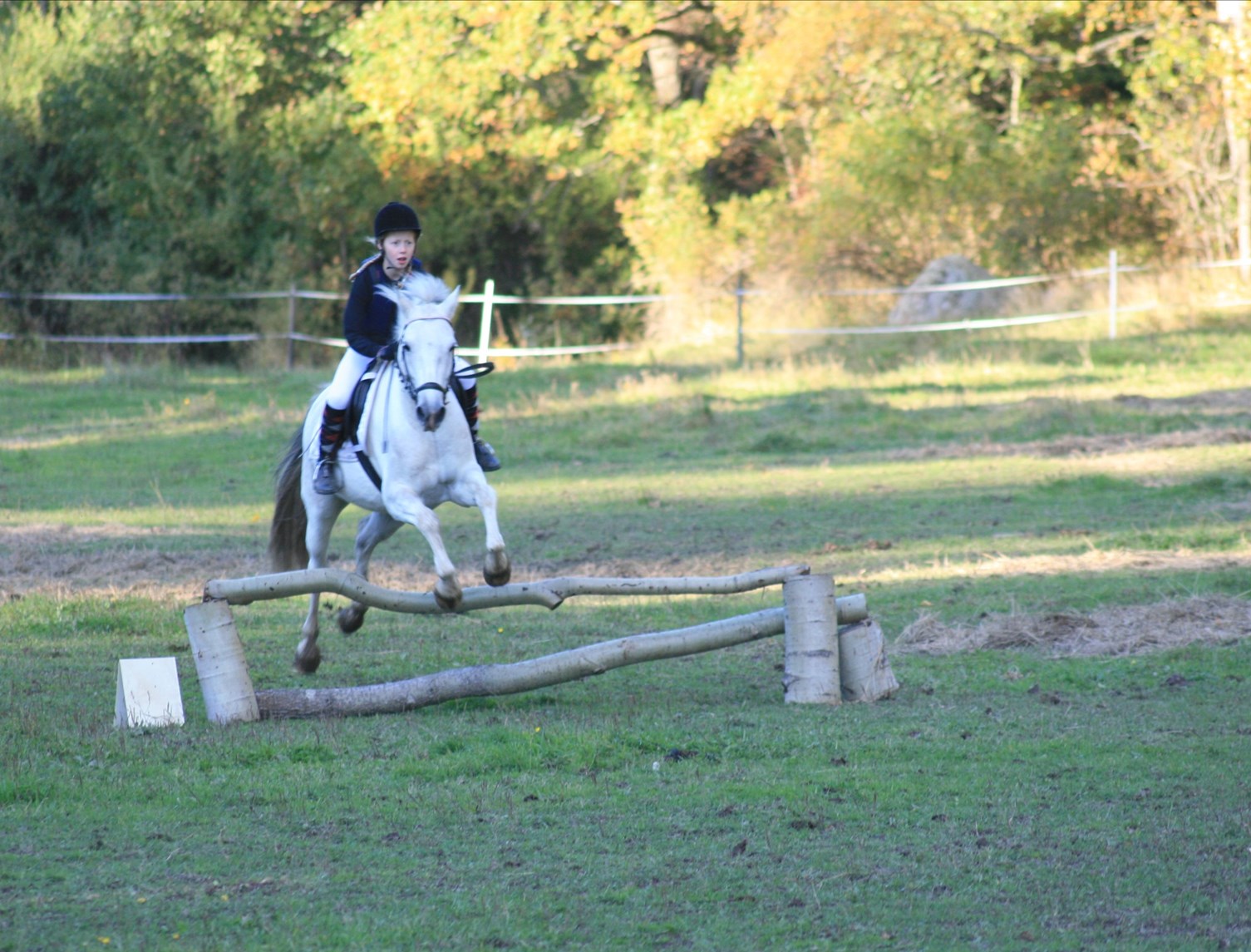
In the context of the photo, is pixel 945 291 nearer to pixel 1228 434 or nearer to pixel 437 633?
pixel 1228 434

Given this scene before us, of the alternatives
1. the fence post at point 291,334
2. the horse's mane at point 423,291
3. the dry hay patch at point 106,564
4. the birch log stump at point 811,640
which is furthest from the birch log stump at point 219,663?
the fence post at point 291,334

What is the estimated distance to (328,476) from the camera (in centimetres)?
848

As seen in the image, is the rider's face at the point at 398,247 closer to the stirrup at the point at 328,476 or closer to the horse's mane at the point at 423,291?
the horse's mane at the point at 423,291

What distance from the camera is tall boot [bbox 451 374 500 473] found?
798 cm

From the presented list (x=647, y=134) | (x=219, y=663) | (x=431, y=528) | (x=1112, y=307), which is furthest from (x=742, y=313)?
(x=219, y=663)

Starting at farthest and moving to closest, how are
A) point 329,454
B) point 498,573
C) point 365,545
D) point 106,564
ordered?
point 106,564 → point 365,545 → point 329,454 → point 498,573

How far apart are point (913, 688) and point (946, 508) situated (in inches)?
247

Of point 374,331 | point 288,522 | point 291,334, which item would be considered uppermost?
point 291,334

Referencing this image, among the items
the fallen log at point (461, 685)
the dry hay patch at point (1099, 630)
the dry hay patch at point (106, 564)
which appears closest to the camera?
the fallen log at point (461, 685)

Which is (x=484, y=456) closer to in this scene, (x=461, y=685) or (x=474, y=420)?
(x=474, y=420)

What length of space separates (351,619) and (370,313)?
1.79 metres

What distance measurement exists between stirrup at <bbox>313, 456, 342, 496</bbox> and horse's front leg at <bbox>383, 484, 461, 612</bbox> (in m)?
0.62

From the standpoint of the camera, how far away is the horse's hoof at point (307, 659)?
27.2ft

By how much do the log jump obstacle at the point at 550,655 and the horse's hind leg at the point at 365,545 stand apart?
3.67 ft
